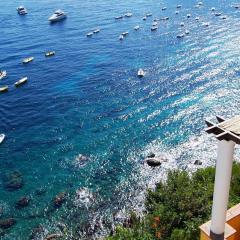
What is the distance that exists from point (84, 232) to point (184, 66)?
57.1 metres

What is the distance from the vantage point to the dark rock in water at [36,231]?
169 ft

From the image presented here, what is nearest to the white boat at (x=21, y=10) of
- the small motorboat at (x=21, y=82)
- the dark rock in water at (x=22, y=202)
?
the small motorboat at (x=21, y=82)

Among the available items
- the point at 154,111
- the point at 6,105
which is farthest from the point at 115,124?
the point at 6,105

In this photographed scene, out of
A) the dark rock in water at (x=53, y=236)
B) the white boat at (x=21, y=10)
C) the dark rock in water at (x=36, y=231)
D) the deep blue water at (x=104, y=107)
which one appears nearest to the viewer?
the dark rock in water at (x=53, y=236)

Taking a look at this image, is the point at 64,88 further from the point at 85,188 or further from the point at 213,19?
the point at 213,19

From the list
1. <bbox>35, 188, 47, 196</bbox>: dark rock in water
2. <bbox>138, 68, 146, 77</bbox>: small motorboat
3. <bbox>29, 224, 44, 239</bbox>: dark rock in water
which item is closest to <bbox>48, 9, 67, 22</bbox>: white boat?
<bbox>138, 68, 146, 77</bbox>: small motorboat

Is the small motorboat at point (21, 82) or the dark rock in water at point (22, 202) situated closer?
the dark rock in water at point (22, 202)

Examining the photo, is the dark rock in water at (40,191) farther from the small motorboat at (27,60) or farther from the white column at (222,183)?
the small motorboat at (27,60)

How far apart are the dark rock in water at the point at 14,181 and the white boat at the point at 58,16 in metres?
84.5

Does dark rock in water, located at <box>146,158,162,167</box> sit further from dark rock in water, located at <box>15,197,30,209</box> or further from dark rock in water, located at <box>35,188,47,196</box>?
dark rock in water, located at <box>15,197,30,209</box>

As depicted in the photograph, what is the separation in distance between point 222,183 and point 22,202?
39804 millimetres

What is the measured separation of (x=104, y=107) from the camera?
266 feet

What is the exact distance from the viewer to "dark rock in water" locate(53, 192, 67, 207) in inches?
2218

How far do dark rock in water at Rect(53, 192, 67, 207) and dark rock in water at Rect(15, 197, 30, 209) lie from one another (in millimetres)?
4100
